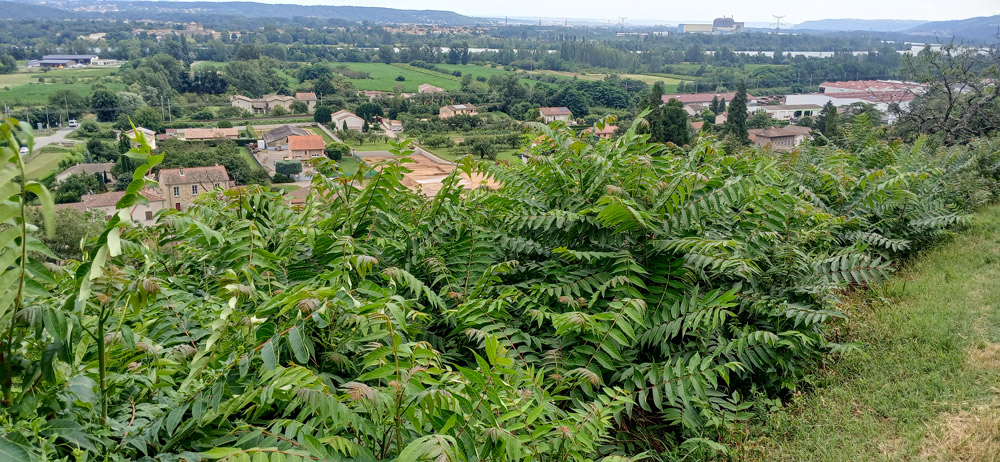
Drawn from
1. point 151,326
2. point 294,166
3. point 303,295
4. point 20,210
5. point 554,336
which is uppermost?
point 20,210

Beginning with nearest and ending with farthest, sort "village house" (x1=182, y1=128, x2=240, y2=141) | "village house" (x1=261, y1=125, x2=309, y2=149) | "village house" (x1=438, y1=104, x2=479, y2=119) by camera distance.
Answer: "village house" (x1=261, y1=125, x2=309, y2=149)
"village house" (x1=182, y1=128, x2=240, y2=141)
"village house" (x1=438, y1=104, x2=479, y2=119)

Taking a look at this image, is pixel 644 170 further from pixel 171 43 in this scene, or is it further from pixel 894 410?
pixel 171 43

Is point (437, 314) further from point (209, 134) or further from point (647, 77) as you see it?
point (647, 77)

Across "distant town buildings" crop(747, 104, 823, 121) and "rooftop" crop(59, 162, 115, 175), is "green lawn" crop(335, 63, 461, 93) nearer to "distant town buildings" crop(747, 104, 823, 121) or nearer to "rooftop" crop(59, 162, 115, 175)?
"distant town buildings" crop(747, 104, 823, 121)

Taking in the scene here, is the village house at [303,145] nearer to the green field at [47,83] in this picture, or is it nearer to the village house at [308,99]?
the village house at [308,99]

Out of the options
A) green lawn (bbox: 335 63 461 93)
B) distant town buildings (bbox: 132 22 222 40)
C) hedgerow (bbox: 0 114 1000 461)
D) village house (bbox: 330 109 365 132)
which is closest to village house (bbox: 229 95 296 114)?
green lawn (bbox: 335 63 461 93)

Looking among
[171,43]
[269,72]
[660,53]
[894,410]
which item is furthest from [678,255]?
[660,53]
